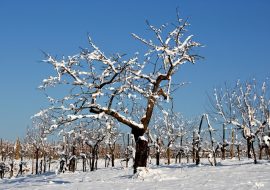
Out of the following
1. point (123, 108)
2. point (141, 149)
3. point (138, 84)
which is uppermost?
point (138, 84)

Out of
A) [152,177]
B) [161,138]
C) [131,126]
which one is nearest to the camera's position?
[152,177]

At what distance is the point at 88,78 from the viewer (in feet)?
68.6

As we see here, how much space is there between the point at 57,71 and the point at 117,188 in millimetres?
7301

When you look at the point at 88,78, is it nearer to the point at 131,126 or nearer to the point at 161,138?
the point at 131,126

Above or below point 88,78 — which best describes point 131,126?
below

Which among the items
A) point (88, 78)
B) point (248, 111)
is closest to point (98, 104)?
point (88, 78)

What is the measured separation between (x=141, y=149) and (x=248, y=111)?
49.0ft

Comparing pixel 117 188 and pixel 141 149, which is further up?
pixel 141 149

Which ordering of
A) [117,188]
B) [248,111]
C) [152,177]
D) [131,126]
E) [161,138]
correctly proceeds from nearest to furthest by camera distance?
[117,188], [152,177], [131,126], [248,111], [161,138]

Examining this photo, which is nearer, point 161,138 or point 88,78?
point 88,78

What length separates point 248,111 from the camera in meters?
33.2

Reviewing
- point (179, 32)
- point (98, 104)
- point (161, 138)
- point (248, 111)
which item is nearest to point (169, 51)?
point (179, 32)

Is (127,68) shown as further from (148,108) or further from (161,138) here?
(161,138)

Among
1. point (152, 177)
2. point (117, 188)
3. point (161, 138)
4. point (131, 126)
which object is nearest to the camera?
point (117, 188)
